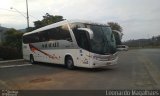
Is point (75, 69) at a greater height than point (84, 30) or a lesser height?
lesser

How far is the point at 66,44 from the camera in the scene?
77.7 feet

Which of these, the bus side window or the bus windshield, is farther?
the bus side window

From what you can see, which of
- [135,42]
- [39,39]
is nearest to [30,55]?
[39,39]

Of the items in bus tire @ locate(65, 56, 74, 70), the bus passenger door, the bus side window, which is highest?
the bus side window

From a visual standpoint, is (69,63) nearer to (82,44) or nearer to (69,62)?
(69,62)

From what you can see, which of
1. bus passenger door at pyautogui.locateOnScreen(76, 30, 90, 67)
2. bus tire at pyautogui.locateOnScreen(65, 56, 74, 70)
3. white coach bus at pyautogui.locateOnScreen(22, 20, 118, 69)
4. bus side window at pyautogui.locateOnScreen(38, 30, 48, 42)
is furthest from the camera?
bus side window at pyautogui.locateOnScreen(38, 30, 48, 42)

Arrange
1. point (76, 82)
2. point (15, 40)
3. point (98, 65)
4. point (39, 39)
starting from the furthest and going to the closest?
point (15, 40), point (39, 39), point (98, 65), point (76, 82)

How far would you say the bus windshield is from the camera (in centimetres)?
2116

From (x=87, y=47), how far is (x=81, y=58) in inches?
38.9

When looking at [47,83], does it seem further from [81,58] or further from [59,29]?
[59,29]

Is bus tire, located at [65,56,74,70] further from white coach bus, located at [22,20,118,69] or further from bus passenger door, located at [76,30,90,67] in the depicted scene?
bus passenger door, located at [76,30,90,67]

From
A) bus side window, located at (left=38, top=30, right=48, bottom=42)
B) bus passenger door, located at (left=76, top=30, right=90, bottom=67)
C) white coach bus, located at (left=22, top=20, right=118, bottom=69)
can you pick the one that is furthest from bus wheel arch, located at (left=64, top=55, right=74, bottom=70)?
bus side window, located at (left=38, top=30, right=48, bottom=42)

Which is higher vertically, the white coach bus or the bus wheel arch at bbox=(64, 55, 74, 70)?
the white coach bus

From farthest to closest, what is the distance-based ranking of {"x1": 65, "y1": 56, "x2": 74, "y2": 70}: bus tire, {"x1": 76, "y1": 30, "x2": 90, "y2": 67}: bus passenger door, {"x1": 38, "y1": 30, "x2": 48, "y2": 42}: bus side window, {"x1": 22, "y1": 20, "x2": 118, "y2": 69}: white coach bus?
{"x1": 38, "y1": 30, "x2": 48, "y2": 42}: bus side window
{"x1": 65, "y1": 56, "x2": 74, "y2": 70}: bus tire
{"x1": 76, "y1": 30, "x2": 90, "y2": 67}: bus passenger door
{"x1": 22, "y1": 20, "x2": 118, "y2": 69}: white coach bus
